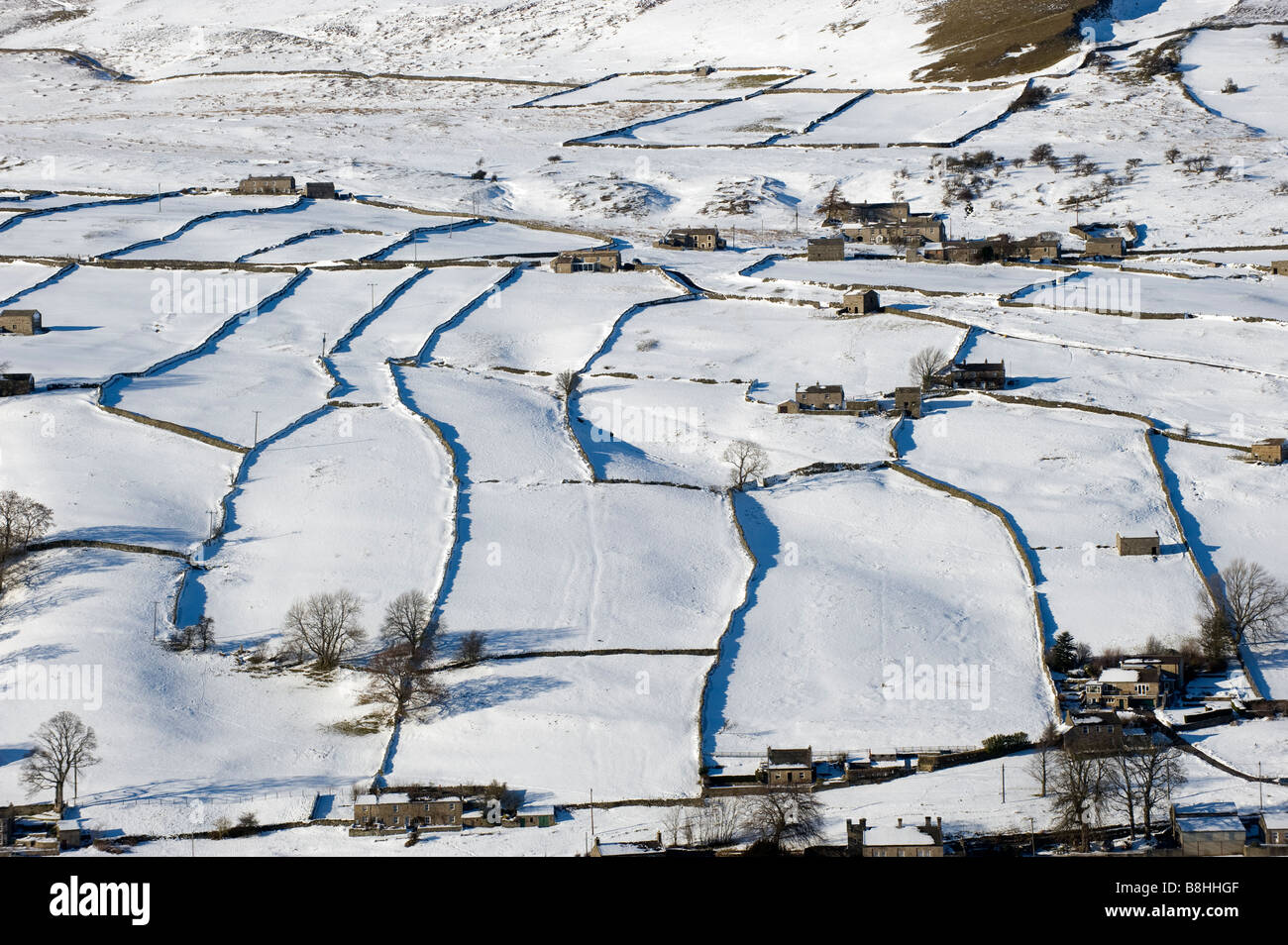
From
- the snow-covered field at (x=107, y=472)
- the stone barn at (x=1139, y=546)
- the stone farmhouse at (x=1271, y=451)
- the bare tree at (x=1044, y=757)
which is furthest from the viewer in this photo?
the stone farmhouse at (x=1271, y=451)

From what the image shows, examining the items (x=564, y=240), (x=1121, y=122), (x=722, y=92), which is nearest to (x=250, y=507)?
(x=564, y=240)

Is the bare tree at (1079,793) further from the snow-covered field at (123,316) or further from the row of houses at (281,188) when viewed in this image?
the row of houses at (281,188)

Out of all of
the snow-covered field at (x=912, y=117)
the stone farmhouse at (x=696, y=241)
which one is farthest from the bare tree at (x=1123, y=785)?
the snow-covered field at (x=912, y=117)

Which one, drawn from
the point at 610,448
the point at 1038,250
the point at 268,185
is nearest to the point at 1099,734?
the point at 610,448

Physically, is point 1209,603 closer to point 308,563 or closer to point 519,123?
point 308,563

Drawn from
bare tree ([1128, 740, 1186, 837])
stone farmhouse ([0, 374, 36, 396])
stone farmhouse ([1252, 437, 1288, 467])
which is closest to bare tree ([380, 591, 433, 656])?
bare tree ([1128, 740, 1186, 837])

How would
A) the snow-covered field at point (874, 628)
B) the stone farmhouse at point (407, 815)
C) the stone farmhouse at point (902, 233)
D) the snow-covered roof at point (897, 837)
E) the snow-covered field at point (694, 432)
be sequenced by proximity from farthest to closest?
1. the stone farmhouse at point (902, 233)
2. the snow-covered field at point (694, 432)
3. the snow-covered field at point (874, 628)
4. the stone farmhouse at point (407, 815)
5. the snow-covered roof at point (897, 837)
